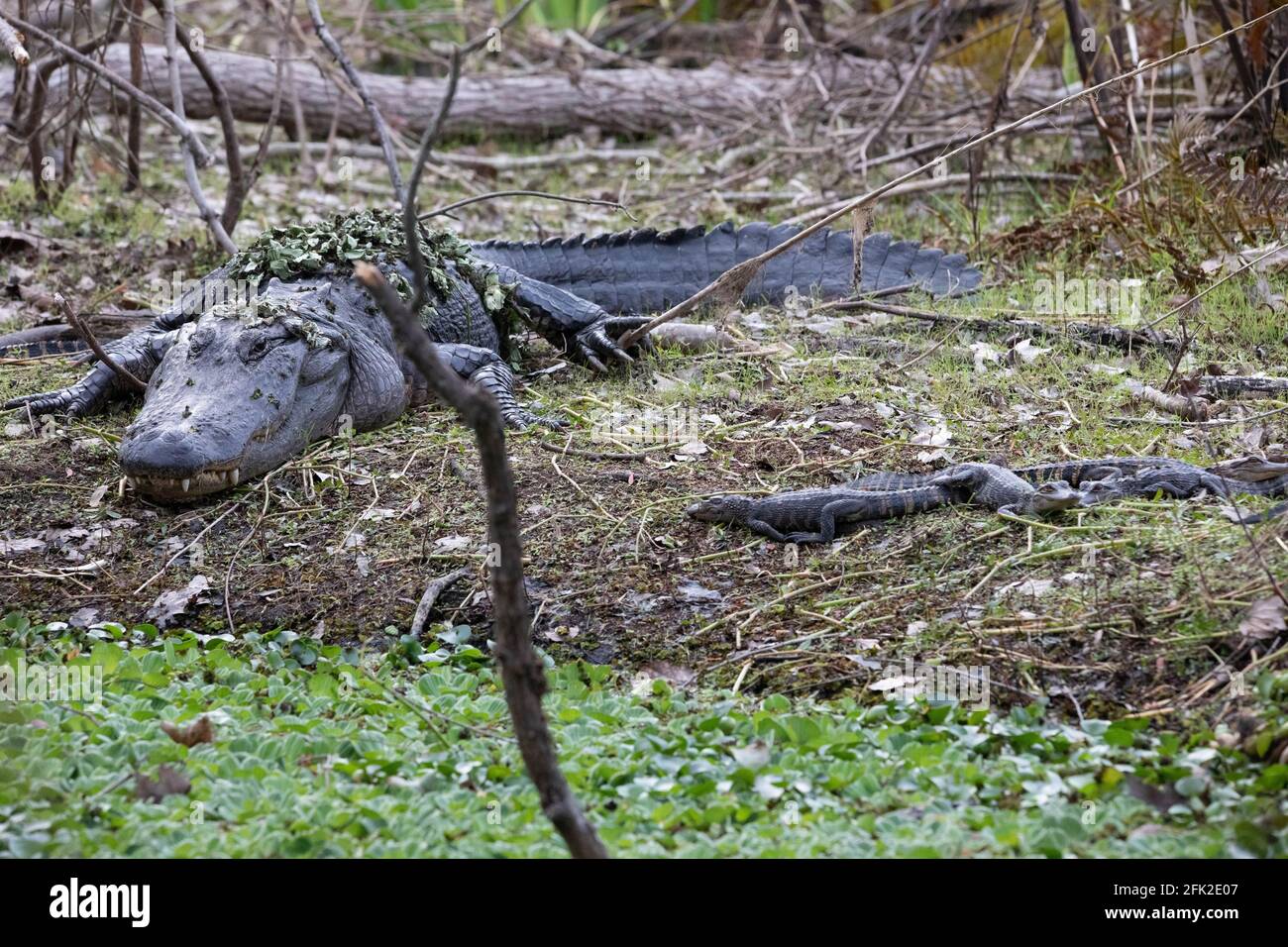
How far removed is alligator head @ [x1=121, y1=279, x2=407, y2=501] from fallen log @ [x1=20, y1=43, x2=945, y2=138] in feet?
16.2

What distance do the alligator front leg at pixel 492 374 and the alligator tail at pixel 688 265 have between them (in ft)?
3.54

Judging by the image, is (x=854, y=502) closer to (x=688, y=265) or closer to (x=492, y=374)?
(x=492, y=374)

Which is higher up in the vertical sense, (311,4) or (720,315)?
(311,4)

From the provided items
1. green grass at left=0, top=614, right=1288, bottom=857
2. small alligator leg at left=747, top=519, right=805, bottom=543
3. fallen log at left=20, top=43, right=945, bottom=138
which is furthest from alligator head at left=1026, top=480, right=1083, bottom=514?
fallen log at left=20, top=43, right=945, bottom=138

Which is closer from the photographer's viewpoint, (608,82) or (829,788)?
(829,788)

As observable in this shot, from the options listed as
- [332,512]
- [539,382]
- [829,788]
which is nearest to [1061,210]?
[539,382]

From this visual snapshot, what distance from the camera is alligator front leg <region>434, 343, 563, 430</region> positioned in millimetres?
5250

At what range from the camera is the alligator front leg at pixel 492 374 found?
5250 millimetres

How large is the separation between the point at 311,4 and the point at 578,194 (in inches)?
144

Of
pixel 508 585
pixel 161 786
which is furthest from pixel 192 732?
pixel 508 585

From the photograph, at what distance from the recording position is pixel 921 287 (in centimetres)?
660

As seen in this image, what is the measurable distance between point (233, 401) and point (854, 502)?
7.42 ft

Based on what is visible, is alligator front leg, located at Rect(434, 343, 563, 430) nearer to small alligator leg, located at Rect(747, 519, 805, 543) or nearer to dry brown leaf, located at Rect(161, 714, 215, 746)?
small alligator leg, located at Rect(747, 519, 805, 543)
